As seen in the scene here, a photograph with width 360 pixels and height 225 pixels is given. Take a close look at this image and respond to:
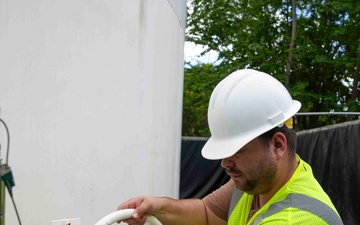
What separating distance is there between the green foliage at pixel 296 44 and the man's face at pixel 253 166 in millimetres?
13264

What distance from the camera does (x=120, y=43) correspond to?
302cm

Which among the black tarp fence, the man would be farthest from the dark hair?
the black tarp fence

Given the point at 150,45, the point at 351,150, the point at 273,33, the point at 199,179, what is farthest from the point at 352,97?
the point at 150,45

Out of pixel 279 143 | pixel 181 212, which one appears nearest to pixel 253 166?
pixel 279 143

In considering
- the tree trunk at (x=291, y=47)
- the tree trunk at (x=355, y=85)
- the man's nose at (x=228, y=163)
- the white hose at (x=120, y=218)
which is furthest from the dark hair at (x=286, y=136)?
the tree trunk at (x=355, y=85)

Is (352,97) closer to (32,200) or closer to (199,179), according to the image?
(199,179)

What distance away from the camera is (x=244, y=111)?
86.5 inches

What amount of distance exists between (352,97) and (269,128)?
49.0ft

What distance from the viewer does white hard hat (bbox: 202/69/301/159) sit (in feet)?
7.18

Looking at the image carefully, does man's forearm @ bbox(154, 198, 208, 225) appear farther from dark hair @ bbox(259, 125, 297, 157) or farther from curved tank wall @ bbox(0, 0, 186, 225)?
dark hair @ bbox(259, 125, 297, 157)

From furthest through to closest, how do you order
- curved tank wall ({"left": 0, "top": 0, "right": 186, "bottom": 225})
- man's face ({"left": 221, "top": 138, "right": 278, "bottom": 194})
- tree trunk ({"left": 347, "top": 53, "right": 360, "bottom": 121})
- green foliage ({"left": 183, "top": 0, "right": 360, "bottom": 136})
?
tree trunk ({"left": 347, "top": 53, "right": 360, "bottom": 121}) < green foliage ({"left": 183, "top": 0, "right": 360, "bottom": 136}) < curved tank wall ({"left": 0, "top": 0, "right": 186, "bottom": 225}) < man's face ({"left": 221, "top": 138, "right": 278, "bottom": 194})

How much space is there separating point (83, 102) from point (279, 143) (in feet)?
3.30

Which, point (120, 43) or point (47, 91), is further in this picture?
point (120, 43)

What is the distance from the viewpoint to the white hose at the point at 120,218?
206 cm
